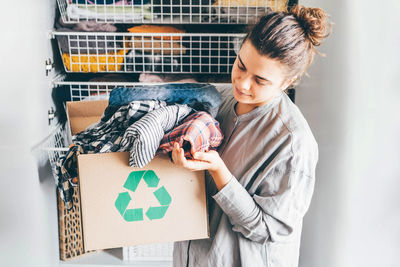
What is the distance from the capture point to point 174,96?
2.93 ft

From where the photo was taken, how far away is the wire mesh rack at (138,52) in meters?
1.43

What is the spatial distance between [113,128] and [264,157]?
0.36m

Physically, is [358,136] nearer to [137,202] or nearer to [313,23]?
[313,23]

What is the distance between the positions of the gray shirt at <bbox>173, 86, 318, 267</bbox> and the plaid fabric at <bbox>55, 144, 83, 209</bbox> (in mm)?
324

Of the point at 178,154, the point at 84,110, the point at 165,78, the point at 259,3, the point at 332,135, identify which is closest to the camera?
the point at 178,154

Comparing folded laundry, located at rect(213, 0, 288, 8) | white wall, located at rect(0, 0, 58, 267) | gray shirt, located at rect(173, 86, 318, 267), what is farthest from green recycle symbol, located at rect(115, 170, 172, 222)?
folded laundry, located at rect(213, 0, 288, 8)

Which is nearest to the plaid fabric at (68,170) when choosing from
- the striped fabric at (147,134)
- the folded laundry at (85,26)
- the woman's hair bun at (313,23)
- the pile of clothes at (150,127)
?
the pile of clothes at (150,127)

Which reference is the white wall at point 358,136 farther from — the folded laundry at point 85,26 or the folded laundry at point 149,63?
the folded laundry at point 85,26

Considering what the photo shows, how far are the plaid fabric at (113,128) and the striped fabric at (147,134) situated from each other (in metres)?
0.03

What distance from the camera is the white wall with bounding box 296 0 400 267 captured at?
0.92 meters

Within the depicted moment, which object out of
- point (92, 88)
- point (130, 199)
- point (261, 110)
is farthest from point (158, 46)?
point (130, 199)

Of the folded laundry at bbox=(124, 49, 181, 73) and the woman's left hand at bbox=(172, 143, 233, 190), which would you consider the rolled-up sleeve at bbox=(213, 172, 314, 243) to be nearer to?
the woman's left hand at bbox=(172, 143, 233, 190)

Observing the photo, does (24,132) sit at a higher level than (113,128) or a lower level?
lower

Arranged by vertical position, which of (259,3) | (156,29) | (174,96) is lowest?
(174,96)
